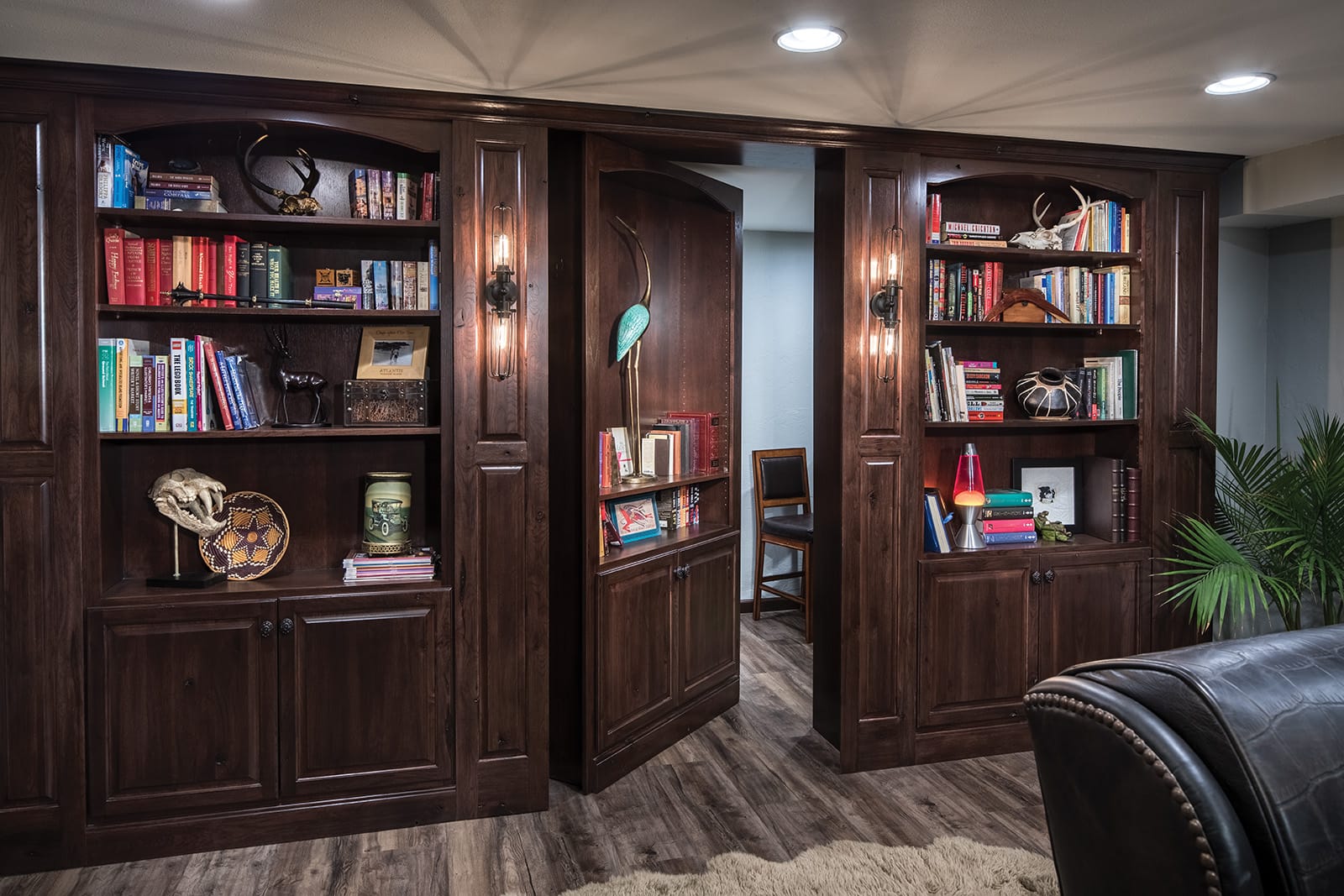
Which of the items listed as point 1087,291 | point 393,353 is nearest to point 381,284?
point 393,353

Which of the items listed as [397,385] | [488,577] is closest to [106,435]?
[397,385]

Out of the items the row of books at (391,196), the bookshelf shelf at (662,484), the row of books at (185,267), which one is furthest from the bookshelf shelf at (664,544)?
the row of books at (185,267)

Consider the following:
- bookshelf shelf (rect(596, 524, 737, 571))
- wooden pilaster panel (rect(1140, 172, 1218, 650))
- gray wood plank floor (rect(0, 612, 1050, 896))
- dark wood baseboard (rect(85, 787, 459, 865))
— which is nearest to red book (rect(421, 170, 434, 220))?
bookshelf shelf (rect(596, 524, 737, 571))

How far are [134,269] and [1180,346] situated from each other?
3.92 metres

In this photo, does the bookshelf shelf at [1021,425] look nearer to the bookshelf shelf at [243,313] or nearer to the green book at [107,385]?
the bookshelf shelf at [243,313]

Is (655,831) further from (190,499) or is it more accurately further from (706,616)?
(190,499)

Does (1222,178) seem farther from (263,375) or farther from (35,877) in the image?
(35,877)

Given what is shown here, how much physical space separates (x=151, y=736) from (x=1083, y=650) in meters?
3.45

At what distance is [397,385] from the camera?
3168 mm

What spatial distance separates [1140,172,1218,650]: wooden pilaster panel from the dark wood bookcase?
5.81ft

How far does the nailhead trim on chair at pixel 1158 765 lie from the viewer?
789 mm

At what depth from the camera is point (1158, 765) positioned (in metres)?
0.83

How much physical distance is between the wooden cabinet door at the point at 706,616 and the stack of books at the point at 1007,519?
1.12 metres

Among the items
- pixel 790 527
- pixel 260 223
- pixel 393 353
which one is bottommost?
pixel 790 527
